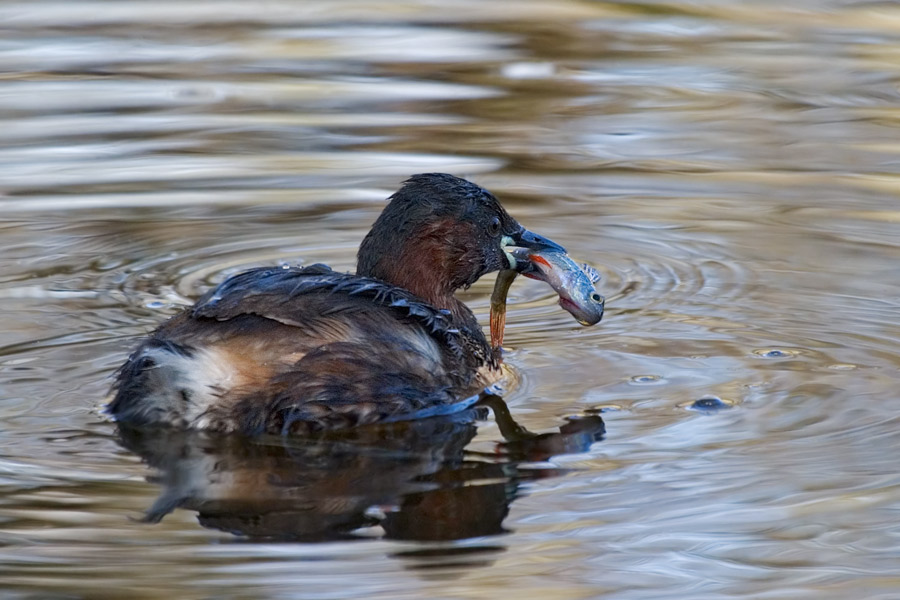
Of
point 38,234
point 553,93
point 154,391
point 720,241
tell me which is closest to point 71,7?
point 553,93

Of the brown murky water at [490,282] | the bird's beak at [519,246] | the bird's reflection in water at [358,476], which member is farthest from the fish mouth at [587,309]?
the bird's reflection in water at [358,476]

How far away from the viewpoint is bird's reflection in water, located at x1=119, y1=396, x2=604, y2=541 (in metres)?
4.97

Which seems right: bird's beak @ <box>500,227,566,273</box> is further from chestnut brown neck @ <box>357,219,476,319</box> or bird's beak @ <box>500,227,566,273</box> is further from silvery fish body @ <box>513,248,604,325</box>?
chestnut brown neck @ <box>357,219,476,319</box>

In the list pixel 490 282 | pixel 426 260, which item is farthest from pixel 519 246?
pixel 490 282

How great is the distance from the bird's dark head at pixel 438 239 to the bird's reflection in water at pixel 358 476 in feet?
2.52

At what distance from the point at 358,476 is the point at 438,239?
1.54 metres

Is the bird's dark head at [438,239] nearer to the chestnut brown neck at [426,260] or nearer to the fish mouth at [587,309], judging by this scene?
the chestnut brown neck at [426,260]

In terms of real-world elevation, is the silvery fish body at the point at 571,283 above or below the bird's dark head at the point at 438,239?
below

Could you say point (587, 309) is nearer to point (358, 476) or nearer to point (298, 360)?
point (298, 360)

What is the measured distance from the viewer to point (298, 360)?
5789 mm

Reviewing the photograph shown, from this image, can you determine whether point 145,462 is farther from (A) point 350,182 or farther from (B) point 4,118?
(B) point 4,118

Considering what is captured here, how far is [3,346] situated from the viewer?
22.1 feet

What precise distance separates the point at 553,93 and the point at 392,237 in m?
5.58

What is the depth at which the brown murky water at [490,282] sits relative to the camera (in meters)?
4.75
